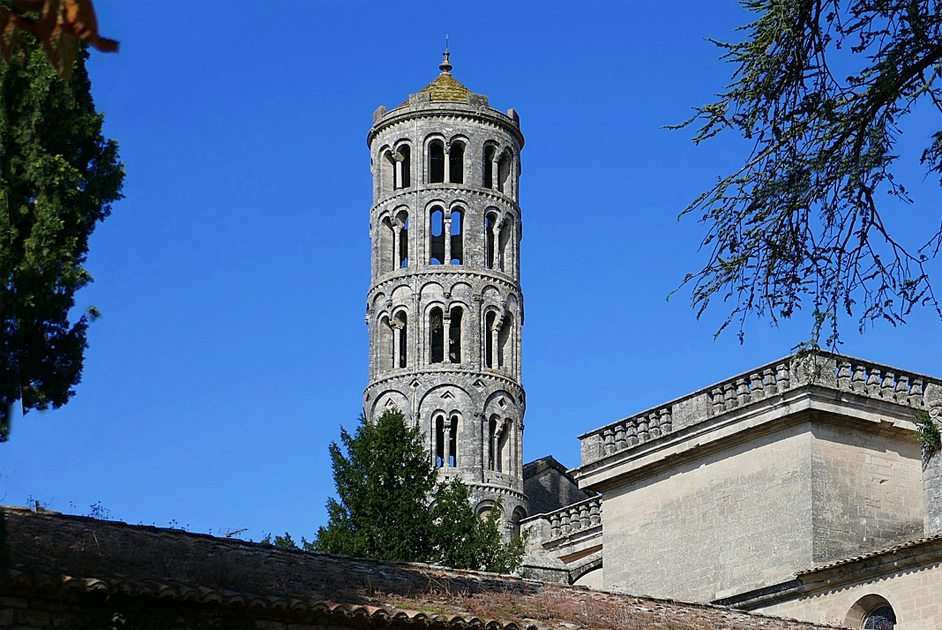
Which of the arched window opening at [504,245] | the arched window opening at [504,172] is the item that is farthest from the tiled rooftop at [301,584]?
the arched window opening at [504,172]

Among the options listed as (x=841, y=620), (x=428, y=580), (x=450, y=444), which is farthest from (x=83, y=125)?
(x=450, y=444)

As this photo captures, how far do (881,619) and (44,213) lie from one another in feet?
48.9

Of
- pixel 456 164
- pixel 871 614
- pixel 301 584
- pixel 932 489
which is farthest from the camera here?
pixel 456 164

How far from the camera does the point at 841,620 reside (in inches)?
931

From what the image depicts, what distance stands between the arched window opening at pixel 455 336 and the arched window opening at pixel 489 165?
513 cm

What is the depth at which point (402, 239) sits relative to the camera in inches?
2190

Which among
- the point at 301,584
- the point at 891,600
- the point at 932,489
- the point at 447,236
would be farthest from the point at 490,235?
the point at 301,584

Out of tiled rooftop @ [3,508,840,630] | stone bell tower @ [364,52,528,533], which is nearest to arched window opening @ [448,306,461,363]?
stone bell tower @ [364,52,528,533]

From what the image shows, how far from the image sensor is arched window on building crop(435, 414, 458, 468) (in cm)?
5281

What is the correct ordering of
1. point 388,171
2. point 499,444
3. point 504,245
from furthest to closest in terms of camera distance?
point 388,171
point 504,245
point 499,444

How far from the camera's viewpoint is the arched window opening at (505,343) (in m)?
54.8

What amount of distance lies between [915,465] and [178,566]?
15.5 metres

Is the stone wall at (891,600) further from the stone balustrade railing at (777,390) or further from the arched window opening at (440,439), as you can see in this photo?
the arched window opening at (440,439)

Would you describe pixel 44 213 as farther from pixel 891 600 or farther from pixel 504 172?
pixel 504 172
